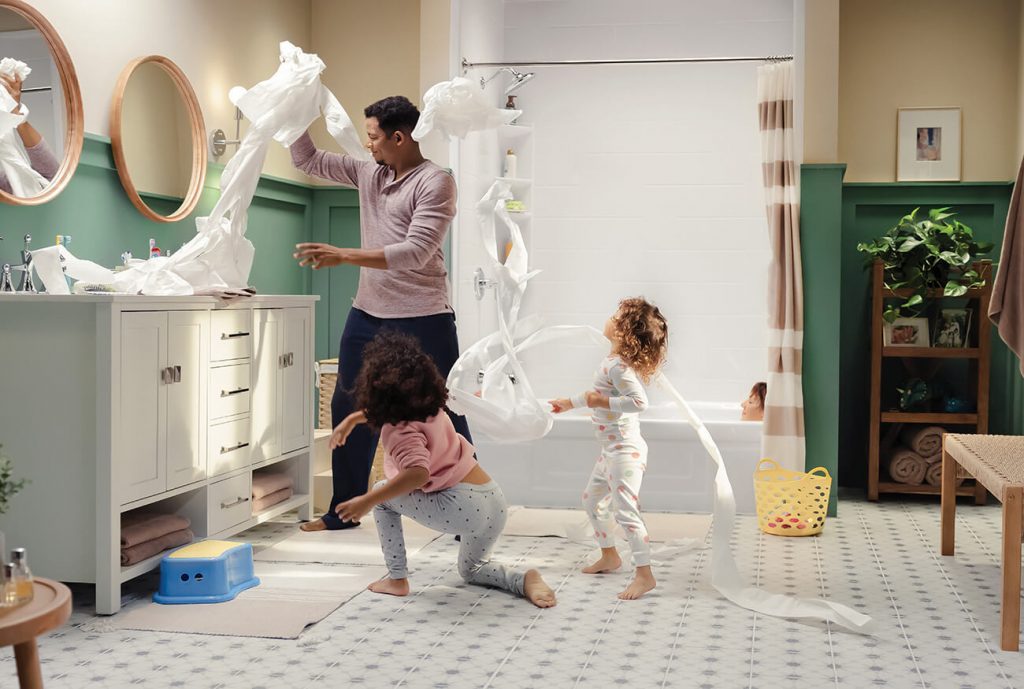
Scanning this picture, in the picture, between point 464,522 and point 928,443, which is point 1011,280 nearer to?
point 928,443

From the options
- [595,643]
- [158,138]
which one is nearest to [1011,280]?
[595,643]

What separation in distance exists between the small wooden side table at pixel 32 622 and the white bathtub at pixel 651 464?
10.2 feet

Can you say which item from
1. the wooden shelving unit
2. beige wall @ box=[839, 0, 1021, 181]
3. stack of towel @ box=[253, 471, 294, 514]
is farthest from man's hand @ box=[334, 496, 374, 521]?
beige wall @ box=[839, 0, 1021, 181]

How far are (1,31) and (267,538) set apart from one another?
1943 millimetres

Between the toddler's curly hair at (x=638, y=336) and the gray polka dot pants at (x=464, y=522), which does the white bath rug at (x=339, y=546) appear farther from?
the toddler's curly hair at (x=638, y=336)

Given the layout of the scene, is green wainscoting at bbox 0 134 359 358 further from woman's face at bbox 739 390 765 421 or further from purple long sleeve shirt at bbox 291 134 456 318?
woman's face at bbox 739 390 765 421

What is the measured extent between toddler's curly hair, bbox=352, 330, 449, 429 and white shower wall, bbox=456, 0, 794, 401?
105 inches

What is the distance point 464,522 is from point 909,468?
8.86 feet

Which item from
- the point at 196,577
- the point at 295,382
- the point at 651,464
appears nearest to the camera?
the point at 196,577

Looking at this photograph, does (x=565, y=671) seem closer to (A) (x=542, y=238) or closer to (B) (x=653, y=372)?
(B) (x=653, y=372)

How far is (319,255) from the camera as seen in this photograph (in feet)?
11.6

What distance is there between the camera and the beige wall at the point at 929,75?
17.7ft

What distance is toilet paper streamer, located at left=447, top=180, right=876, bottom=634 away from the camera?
3.30 metres

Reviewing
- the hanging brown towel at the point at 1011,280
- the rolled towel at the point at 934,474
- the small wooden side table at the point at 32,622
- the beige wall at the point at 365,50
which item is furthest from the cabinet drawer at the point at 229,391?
the rolled towel at the point at 934,474
